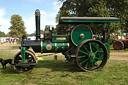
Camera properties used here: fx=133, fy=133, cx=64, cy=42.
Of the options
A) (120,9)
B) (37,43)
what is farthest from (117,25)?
(37,43)

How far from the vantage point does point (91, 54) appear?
5.69 m

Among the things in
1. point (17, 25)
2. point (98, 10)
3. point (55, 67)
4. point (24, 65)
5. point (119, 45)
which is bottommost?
point (55, 67)

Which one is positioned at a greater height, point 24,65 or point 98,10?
point 98,10

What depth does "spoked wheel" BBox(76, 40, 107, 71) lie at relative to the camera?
5.71 meters

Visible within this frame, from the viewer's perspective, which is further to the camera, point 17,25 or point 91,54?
point 17,25

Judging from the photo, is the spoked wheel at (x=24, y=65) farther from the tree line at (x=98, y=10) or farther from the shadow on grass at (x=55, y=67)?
the tree line at (x=98, y=10)

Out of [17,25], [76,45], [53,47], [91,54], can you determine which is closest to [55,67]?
[53,47]

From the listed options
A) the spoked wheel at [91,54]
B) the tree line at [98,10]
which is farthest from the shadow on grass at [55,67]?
the tree line at [98,10]

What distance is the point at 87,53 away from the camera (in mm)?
5777

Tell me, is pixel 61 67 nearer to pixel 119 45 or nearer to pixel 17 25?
pixel 119 45

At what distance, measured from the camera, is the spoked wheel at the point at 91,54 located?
5707mm

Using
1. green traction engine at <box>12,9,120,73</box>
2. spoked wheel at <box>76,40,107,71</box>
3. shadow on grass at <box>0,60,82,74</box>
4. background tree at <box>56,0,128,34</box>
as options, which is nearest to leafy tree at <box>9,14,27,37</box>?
background tree at <box>56,0,128,34</box>

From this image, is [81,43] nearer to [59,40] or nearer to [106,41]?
[59,40]

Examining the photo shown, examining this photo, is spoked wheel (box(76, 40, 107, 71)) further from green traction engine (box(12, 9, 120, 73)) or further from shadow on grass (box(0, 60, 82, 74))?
shadow on grass (box(0, 60, 82, 74))
